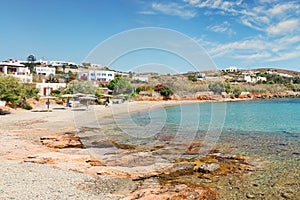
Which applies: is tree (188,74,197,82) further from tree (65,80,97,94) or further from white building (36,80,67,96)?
white building (36,80,67,96)

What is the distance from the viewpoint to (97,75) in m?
71.7

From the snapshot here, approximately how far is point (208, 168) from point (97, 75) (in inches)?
2551

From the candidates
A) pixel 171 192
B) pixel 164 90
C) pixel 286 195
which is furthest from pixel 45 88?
pixel 286 195

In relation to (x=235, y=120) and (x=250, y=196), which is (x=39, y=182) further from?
(x=235, y=120)

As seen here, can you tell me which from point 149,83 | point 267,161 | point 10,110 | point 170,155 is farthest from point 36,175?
point 149,83

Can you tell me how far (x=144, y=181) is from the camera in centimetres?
845

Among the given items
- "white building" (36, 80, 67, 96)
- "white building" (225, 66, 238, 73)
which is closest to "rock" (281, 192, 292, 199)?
"white building" (36, 80, 67, 96)

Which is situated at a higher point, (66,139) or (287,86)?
(287,86)

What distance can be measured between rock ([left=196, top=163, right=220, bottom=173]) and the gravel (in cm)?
400

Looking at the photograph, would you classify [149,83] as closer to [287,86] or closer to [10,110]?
[10,110]

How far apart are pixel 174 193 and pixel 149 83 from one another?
64.8 m

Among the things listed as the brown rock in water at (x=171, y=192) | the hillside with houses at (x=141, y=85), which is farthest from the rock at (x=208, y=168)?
the hillside with houses at (x=141, y=85)

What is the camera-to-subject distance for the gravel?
6586 millimetres

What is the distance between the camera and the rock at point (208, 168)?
961 centimetres
